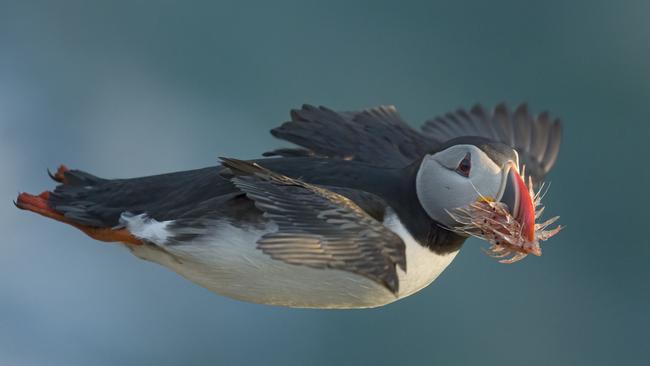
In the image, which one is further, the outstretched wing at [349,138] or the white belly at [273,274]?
the outstretched wing at [349,138]

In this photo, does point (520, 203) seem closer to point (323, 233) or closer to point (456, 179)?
point (456, 179)

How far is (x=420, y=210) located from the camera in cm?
327

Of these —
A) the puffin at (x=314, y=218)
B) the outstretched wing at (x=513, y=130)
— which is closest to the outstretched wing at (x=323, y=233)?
the puffin at (x=314, y=218)

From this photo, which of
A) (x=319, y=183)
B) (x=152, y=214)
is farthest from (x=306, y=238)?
(x=152, y=214)

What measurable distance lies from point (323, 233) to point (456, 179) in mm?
601

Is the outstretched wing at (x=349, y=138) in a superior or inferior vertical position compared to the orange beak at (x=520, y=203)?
superior

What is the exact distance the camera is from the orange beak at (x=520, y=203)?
3.04 metres

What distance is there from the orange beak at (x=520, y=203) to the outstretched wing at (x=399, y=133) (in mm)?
889

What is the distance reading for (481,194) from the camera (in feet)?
10.3

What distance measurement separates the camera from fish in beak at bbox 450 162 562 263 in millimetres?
3037

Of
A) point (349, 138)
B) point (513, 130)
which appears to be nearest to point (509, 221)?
point (349, 138)

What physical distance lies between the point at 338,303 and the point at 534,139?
1634 mm

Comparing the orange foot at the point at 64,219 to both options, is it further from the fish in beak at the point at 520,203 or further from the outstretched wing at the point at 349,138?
the fish in beak at the point at 520,203

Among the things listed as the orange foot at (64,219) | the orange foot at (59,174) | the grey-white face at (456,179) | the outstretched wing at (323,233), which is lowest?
the outstretched wing at (323,233)
